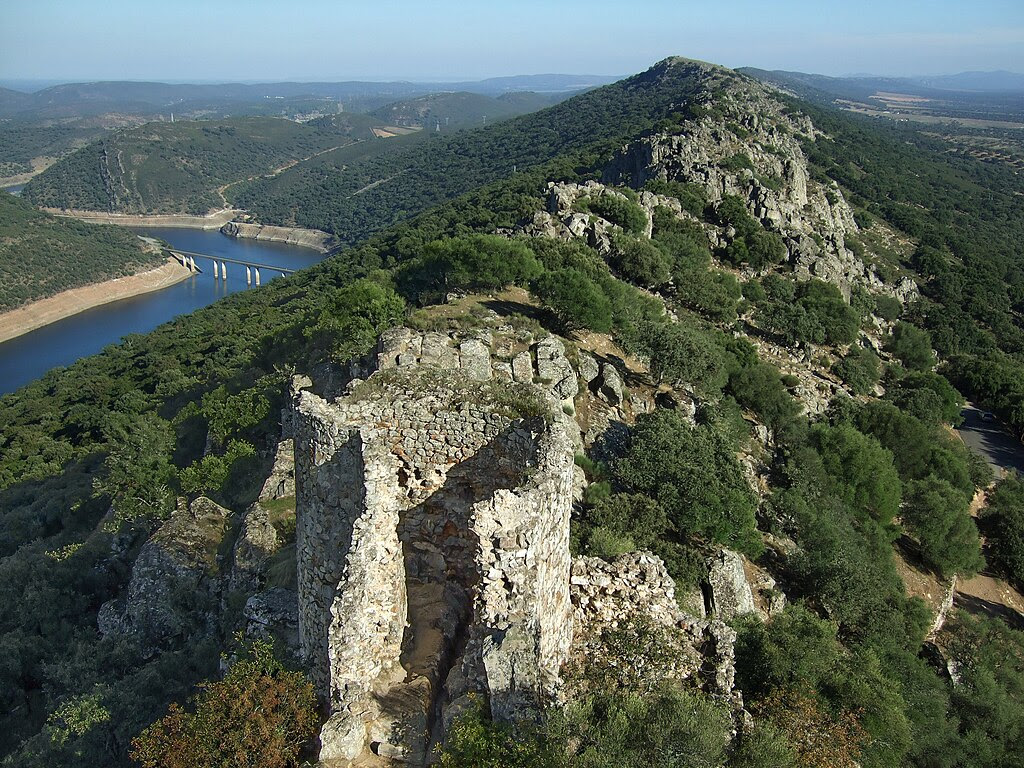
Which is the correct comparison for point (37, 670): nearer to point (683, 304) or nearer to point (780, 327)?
point (683, 304)

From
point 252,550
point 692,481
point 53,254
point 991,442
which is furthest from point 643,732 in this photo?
point 53,254

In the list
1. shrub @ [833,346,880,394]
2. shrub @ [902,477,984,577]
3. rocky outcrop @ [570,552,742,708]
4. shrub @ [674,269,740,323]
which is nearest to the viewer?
rocky outcrop @ [570,552,742,708]

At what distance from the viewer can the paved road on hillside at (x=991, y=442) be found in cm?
3625

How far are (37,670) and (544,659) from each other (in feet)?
45.1

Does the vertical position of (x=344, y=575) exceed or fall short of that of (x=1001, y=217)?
it exceeds it

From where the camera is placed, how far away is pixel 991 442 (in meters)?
38.2

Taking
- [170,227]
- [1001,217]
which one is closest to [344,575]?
[1001,217]

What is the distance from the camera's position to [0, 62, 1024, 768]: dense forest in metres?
7.69

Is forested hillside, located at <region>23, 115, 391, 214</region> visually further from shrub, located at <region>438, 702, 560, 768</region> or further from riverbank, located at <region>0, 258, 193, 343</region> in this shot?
shrub, located at <region>438, 702, 560, 768</region>

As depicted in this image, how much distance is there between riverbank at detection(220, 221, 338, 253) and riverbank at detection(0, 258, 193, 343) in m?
30.1

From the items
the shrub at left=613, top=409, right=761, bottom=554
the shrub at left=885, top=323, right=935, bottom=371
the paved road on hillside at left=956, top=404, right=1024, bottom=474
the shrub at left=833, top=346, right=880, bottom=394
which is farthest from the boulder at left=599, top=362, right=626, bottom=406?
the shrub at left=885, top=323, right=935, bottom=371

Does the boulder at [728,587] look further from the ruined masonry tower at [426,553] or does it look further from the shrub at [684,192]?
the shrub at [684,192]

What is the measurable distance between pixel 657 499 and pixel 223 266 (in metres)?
116

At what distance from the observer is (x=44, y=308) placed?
91.3 metres
